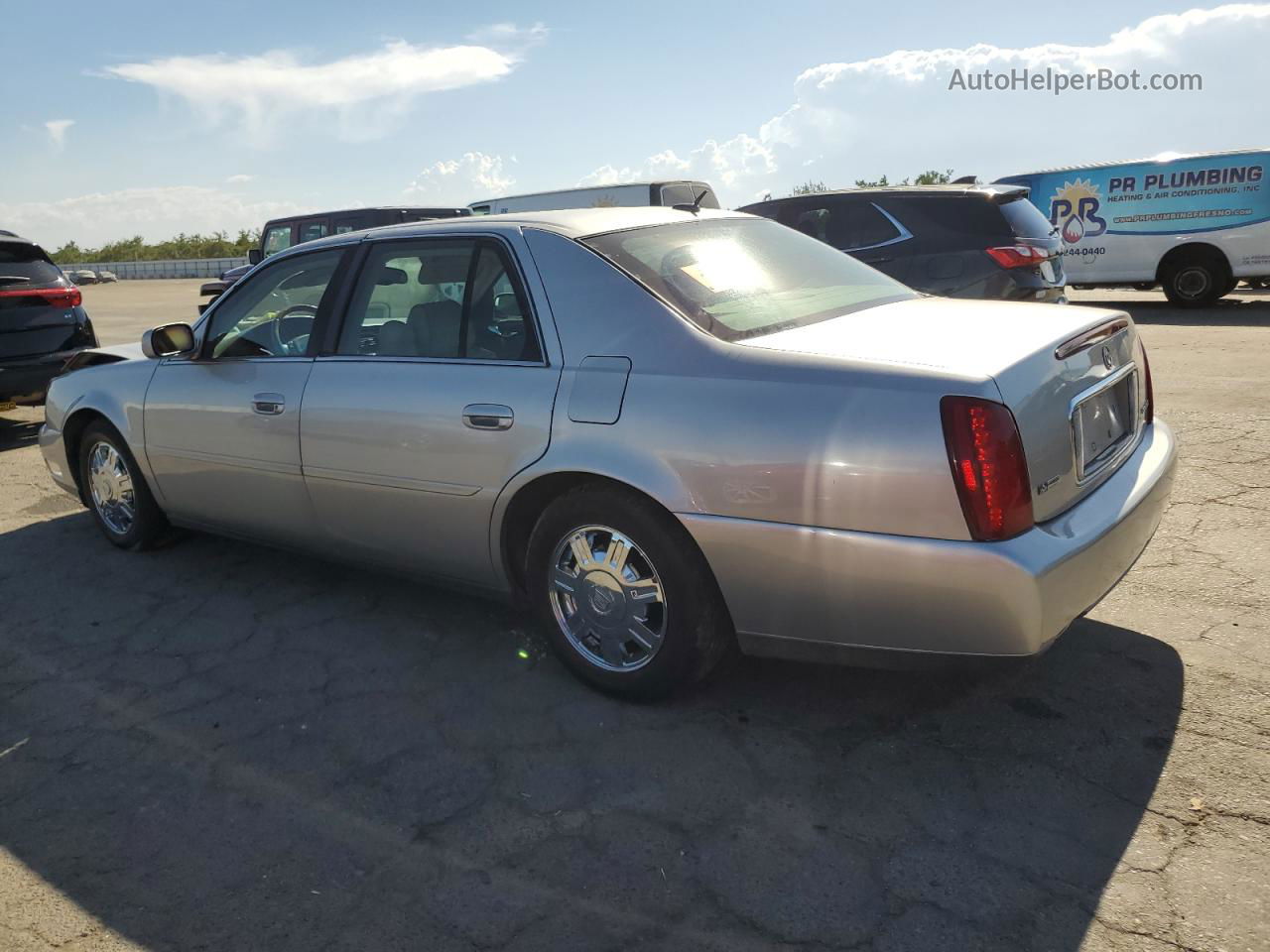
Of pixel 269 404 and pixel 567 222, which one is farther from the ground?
pixel 567 222

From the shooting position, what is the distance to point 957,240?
27.0ft

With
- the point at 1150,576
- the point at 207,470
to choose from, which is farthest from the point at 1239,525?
the point at 207,470

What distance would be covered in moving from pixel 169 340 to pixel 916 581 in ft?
11.6

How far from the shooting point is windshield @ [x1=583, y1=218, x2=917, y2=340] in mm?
3244

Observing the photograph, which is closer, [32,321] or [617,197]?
[32,321]

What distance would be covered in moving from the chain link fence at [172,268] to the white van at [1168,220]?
46476 mm

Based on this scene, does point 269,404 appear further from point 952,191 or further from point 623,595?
point 952,191

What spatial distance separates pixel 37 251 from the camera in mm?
8617

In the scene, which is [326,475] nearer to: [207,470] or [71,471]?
[207,470]

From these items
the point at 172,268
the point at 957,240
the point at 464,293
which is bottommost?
the point at 464,293

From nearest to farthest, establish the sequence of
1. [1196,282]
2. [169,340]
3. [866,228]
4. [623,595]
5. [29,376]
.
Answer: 1. [623,595]
2. [169,340]
3. [29,376]
4. [866,228]
5. [1196,282]

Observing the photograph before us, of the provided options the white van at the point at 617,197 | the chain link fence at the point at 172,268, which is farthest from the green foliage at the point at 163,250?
the white van at the point at 617,197

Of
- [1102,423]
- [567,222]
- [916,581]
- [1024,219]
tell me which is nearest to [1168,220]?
[1024,219]

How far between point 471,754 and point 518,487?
2.82ft
